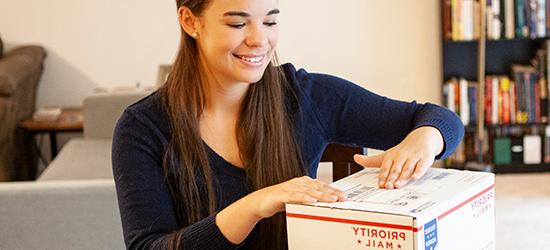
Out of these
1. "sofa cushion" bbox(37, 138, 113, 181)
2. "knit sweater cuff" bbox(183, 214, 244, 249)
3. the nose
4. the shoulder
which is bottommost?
"sofa cushion" bbox(37, 138, 113, 181)

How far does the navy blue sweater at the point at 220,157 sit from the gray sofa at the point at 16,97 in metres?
2.92

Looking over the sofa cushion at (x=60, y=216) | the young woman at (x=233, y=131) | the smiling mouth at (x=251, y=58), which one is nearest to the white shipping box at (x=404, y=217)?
the young woman at (x=233, y=131)

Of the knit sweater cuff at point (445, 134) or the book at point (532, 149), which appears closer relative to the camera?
the knit sweater cuff at point (445, 134)

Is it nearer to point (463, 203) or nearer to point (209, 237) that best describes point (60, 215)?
point (209, 237)

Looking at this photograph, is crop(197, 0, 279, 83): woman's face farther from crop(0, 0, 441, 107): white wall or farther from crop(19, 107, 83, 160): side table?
crop(0, 0, 441, 107): white wall

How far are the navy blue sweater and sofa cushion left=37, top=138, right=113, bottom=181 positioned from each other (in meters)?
2.00

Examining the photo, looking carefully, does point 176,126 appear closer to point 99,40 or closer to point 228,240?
point 228,240

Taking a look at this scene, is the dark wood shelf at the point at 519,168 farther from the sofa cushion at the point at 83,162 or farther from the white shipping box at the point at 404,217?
the white shipping box at the point at 404,217

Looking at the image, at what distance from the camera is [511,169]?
188 inches

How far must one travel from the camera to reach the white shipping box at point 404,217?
1.10 m

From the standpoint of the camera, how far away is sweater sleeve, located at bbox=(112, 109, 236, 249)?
1.42m

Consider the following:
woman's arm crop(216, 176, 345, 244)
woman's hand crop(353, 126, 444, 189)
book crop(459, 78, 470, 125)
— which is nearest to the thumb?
woman's hand crop(353, 126, 444, 189)

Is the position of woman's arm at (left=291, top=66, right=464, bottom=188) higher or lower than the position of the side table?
higher

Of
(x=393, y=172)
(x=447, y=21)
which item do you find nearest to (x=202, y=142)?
(x=393, y=172)
